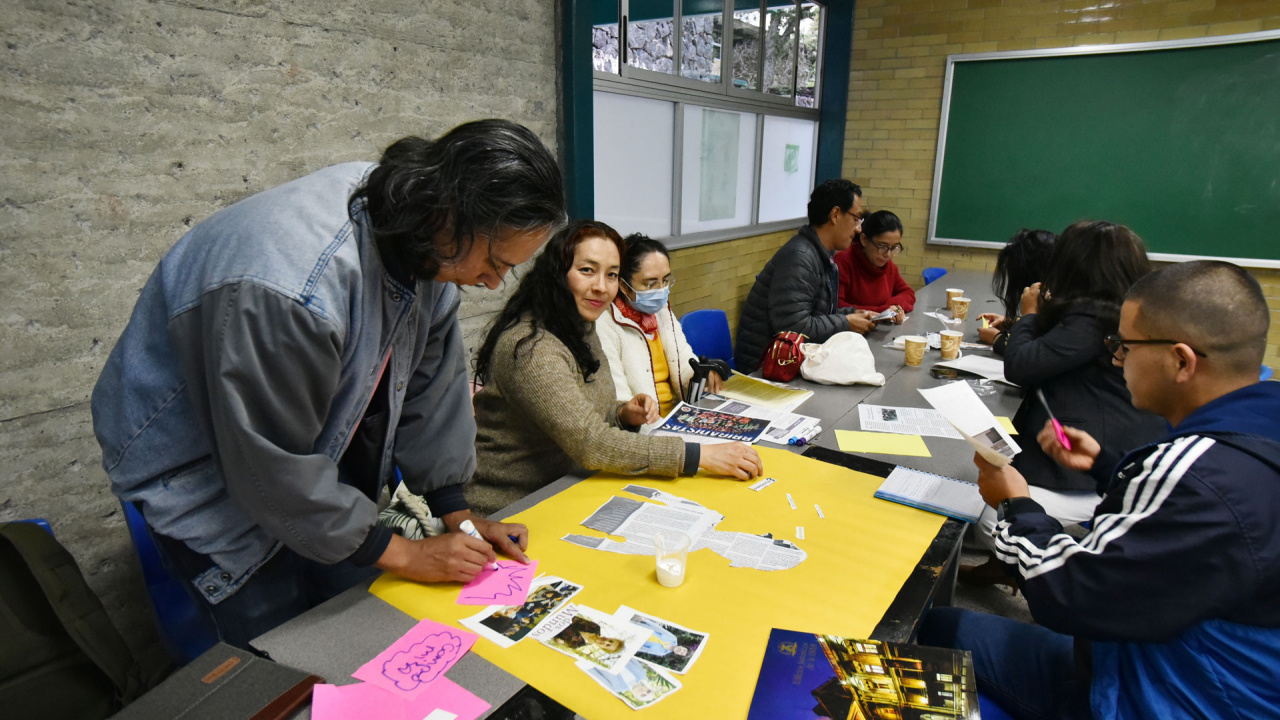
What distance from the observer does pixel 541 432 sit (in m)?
1.89

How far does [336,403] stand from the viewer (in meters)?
1.12

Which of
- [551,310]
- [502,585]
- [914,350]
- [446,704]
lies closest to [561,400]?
[551,310]

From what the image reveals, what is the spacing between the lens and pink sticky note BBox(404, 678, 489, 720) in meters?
0.94

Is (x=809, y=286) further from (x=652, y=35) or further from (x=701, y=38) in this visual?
(x=701, y=38)

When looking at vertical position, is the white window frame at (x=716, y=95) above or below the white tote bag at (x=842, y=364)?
above

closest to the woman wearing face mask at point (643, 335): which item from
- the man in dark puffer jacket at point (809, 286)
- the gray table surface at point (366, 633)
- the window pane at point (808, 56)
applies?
the gray table surface at point (366, 633)

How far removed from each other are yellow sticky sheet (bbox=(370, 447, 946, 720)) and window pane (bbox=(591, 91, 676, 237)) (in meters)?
2.48

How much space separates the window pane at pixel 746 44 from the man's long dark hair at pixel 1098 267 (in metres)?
3.35

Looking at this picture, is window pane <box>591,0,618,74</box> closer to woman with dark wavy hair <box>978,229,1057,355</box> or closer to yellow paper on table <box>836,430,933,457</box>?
woman with dark wavy hair <box>978,229,1057,355</box>

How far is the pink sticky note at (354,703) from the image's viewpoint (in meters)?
0.93

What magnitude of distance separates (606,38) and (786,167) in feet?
8.86

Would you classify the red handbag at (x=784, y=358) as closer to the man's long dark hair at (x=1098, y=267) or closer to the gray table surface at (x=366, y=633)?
the gray table surface at (x=366, y=633)

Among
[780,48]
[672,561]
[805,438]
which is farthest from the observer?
[780,48]

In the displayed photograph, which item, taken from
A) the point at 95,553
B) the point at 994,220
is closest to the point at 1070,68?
the point at 994,220
